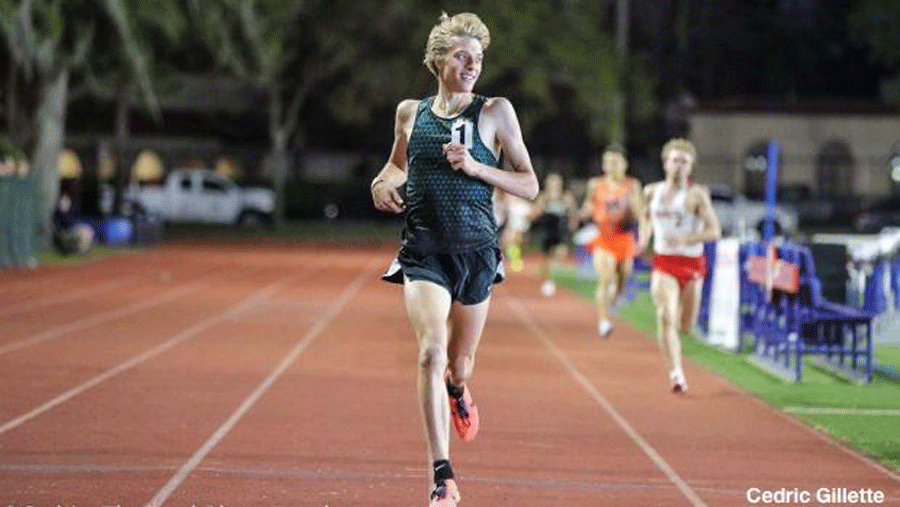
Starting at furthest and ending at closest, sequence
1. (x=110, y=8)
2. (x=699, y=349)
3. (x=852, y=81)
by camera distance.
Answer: (x=852, y=81)
(x=110, y=8)
(x=699, y=349)

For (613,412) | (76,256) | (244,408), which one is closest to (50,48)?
(76,256)

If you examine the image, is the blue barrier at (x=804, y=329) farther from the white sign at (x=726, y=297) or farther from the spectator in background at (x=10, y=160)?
the spectator in background at (x=10, y=160)

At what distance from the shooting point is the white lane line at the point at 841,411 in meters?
14.6

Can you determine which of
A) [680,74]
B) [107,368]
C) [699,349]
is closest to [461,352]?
[107,368]

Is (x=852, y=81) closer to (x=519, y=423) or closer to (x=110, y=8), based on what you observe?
(x=110, y=8)

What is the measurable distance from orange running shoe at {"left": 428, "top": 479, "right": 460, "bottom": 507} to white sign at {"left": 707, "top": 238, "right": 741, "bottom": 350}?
11739 millimetres

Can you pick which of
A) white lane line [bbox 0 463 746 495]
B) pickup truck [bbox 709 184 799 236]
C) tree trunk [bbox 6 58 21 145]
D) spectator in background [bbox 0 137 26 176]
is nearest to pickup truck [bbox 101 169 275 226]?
pickup truck [bbox 709 184 799 236]

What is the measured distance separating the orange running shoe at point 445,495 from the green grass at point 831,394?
365 cm

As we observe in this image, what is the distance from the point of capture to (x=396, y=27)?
60.0 meters

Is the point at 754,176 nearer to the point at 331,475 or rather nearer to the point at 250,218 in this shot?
the point at 250,218

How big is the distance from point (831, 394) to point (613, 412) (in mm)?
2589

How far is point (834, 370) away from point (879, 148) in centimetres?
4911

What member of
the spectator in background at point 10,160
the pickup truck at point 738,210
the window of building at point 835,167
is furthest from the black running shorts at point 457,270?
the window of building at point 835,167

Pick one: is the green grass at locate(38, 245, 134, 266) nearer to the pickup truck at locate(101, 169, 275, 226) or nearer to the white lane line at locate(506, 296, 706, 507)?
the white lane line at locate(506, 296, 706, 507)
